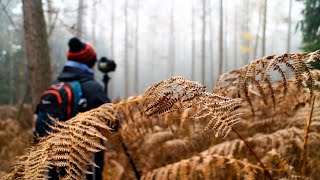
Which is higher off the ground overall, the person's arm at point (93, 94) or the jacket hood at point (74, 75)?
the jacket hood at point (74, 75)

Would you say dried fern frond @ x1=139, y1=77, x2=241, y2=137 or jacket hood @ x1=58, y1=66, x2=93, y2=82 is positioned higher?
dried fern frond @ x1=139, y1=77, x2=241, y2=137

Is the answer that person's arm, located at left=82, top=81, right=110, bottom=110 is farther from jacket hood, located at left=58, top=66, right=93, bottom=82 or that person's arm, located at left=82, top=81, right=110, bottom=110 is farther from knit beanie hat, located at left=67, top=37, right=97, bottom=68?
knit beanie hat, located at left=67, top=37, right=97, bottom=68

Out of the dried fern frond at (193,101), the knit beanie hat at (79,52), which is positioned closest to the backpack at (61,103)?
the knit beanie hat at (79,52)

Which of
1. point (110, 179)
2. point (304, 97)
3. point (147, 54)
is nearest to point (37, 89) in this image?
point (110, 179)

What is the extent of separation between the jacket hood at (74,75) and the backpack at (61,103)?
0.09m

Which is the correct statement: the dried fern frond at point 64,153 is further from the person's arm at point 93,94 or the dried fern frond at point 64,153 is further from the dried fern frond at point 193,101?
the person's arm at point 93,94

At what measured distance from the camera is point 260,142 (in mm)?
2254

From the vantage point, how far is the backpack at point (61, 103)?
2242 mm

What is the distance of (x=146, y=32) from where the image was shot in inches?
2202

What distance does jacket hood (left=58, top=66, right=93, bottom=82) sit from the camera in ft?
7.98

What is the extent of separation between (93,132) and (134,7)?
1224 inches

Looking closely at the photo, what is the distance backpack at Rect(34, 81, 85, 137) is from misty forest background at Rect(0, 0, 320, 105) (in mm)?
1776

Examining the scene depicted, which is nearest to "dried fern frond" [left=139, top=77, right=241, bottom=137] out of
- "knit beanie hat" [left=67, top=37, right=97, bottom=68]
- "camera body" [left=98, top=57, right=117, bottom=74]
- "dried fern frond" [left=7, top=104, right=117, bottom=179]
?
"dried fern frond" [left=7, top=104, right=117, bottom=179]

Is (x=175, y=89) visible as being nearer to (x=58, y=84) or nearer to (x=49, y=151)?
(x=49, y=151)
